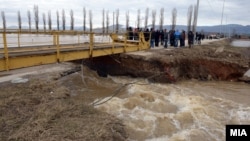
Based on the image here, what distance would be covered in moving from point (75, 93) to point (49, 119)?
4.00 m

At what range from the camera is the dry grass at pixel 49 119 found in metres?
6.52

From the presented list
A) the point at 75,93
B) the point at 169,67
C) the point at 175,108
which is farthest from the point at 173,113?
the point at 169,67

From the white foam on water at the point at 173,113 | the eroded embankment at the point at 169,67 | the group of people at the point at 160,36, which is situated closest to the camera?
the white foam on water at the point at 173,113

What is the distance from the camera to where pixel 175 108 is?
10352 mm

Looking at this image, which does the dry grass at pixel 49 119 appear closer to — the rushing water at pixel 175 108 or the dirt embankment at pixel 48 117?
the dirt embankment at pixel 48 117

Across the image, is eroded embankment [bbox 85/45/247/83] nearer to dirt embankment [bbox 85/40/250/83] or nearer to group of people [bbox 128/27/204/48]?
dirt embankment [bbox 85/40/250/83]

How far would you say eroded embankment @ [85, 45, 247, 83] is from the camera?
15.3m

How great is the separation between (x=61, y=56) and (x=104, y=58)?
615 centimetres

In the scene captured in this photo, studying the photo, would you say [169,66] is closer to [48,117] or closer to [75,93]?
[75,93]

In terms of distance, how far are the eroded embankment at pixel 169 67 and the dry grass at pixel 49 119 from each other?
21.2ft

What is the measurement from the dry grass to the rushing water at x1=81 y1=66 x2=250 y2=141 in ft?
3.13

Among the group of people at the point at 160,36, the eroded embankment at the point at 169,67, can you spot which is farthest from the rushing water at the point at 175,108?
the group of people at the point at 160,36

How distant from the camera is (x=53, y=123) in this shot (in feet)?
23.6

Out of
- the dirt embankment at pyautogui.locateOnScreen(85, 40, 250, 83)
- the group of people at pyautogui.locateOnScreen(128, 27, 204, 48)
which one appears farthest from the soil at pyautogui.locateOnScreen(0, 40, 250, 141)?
the group of people at pyautogui.locateOnScreen(128, 27, 204, 48)
